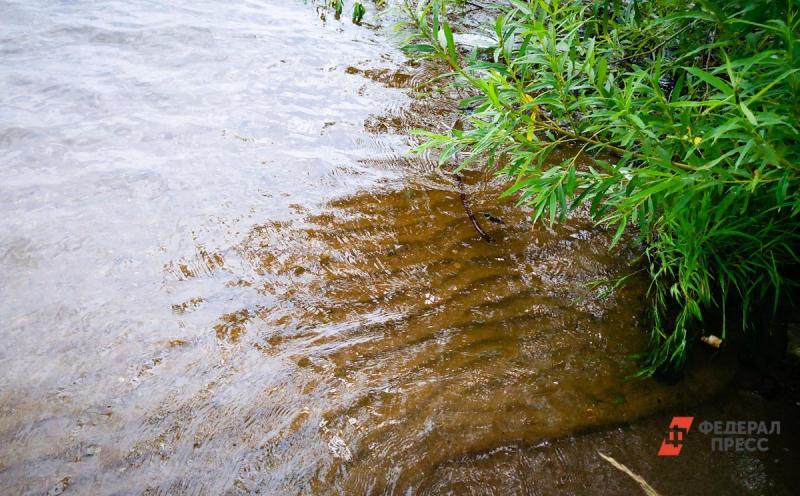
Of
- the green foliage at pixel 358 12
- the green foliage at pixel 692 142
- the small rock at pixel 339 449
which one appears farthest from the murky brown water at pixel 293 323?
the green foliage at pixel 358 12

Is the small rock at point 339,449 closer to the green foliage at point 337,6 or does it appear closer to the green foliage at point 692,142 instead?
the green foliage at point 692,142

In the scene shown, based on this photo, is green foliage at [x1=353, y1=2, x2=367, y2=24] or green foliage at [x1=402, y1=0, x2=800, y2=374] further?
green foliage at [x1=353, y1=2, x2=367, y2=24]

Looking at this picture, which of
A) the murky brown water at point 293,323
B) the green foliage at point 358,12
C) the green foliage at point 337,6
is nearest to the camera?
the murky brown water at point 293,323

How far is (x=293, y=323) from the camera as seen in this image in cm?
278

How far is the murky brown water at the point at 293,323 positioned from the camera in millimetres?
2217

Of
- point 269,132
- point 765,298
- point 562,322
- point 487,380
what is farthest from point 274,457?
point 269,132

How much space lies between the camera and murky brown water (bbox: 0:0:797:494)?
87.3 inches

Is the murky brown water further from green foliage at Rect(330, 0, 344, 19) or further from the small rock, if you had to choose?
green foliage at Rect(330, 0, 344, 19)

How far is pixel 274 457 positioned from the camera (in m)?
2.20

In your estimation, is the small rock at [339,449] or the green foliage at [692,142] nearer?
the green foliage at [692,142]

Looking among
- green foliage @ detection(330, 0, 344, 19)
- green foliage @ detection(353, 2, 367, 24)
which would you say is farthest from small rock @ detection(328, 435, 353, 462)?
green foliage @ detection(330, 0, 344, 19)

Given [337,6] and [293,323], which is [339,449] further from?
[337,6]

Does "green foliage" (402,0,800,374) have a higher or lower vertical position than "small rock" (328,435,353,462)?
higher

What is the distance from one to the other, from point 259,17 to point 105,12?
1866mm
